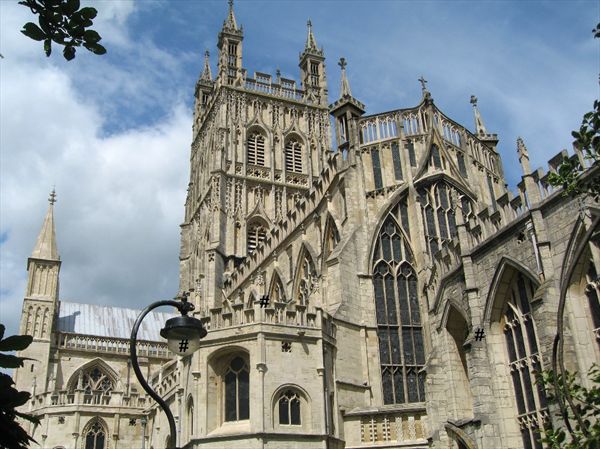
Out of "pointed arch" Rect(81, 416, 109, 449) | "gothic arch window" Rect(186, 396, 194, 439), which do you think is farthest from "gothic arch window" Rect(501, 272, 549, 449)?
"pointed arch" Rect(81, 416, 109, 449)

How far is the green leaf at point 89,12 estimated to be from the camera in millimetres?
5355

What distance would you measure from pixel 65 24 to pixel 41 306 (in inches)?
1880

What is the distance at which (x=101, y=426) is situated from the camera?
3641cm

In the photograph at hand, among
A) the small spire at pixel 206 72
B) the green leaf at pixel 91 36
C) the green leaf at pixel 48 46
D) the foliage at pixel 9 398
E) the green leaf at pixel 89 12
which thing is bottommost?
the foliage at pixel 9 398

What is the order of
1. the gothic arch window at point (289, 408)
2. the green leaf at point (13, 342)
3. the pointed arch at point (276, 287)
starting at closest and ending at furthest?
1. the green leaf at point (13, 342)
2. the gothic arch window at point (289, 408)
3. the pointed arch at point (276, 287)

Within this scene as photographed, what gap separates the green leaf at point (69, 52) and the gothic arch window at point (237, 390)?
Answer: 18.1 meters

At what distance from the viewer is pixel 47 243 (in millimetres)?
52406

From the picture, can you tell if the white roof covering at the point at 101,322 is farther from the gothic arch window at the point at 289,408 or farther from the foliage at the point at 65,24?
the foliage at the point at 65,24

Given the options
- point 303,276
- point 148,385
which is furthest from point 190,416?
point 148,385

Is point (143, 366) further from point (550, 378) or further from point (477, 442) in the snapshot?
point (550, 378)

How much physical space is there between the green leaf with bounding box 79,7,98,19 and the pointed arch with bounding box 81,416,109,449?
3401 centimetres

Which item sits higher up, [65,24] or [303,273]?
[303,273]

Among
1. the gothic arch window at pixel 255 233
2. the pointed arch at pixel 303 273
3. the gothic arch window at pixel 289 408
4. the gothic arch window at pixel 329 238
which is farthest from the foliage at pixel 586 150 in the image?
the gothic arch window at pixel 255 233

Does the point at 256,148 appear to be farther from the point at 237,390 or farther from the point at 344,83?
the point at 237,390
